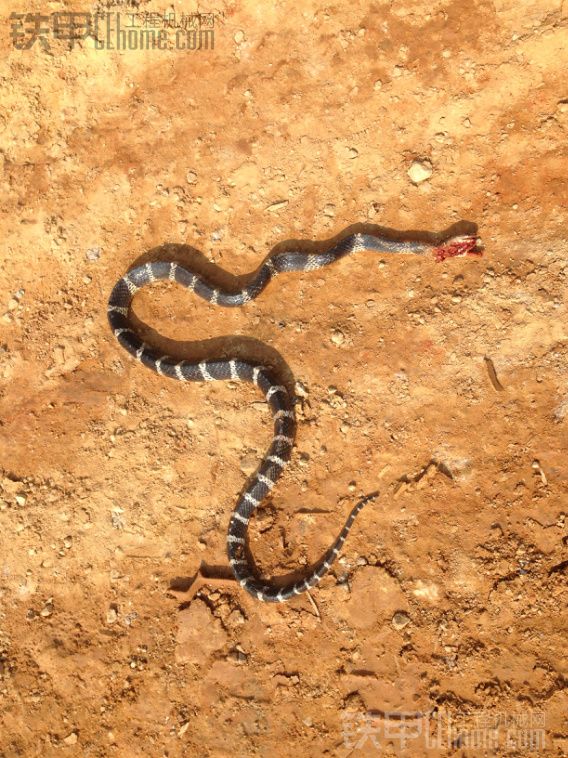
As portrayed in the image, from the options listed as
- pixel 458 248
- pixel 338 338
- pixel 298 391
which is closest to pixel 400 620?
pixel 298 391

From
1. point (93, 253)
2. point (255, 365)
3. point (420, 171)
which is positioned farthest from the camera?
point (93, 253)

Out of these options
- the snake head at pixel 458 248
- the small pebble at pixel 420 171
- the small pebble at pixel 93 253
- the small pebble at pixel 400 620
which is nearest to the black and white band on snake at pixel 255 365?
the snake head at pixel 458 248

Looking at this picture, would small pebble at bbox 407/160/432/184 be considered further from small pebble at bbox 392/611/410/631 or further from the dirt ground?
small pebble at bbox 392/611/410/631

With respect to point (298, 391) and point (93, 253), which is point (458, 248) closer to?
point (298, 391)

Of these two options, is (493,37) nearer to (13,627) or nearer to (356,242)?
(356,242)

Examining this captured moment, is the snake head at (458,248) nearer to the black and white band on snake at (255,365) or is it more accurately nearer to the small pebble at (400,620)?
the black and white band on snake at (255,365)

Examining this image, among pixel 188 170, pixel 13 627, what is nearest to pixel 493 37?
pixel 188 170
